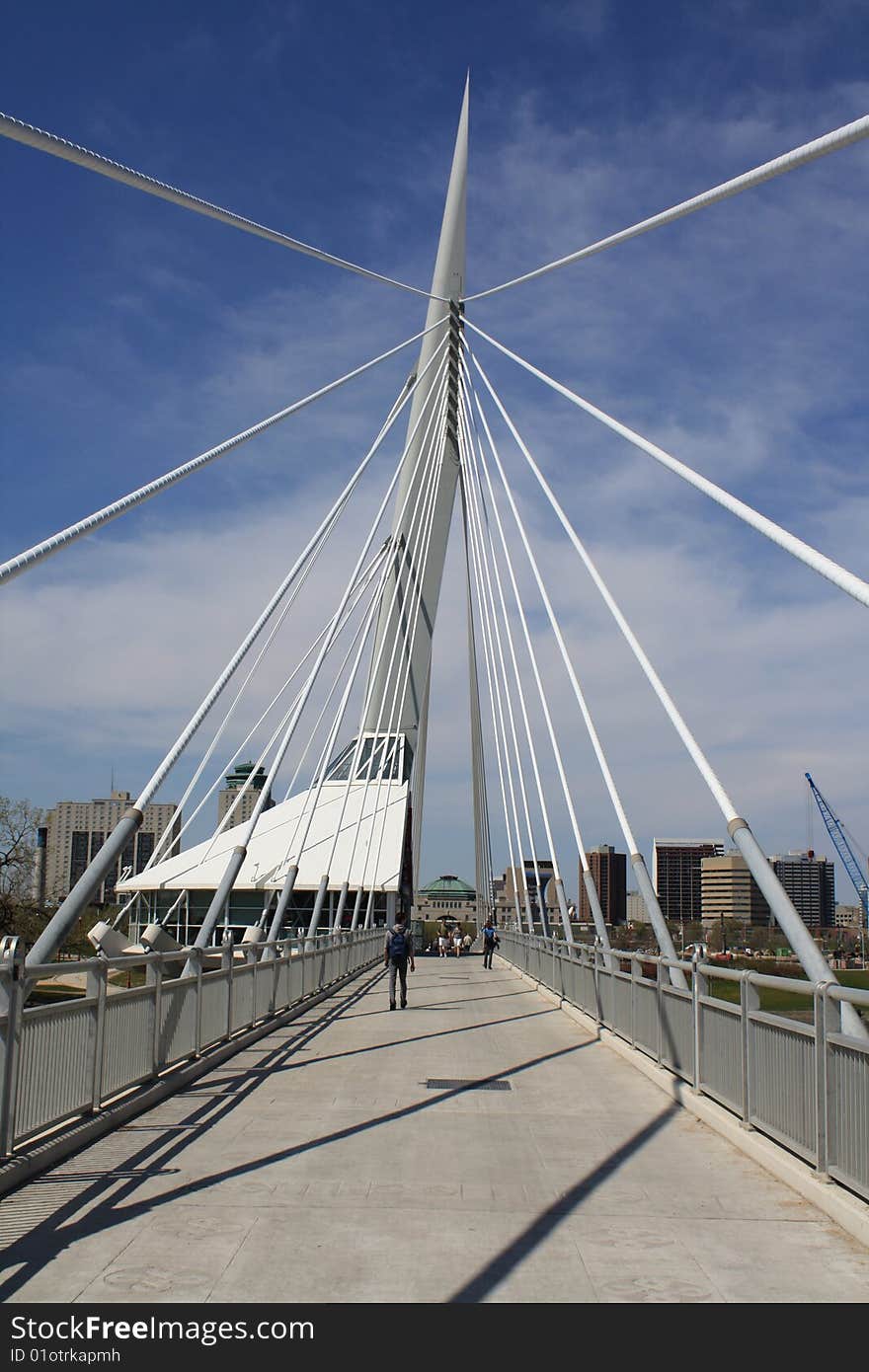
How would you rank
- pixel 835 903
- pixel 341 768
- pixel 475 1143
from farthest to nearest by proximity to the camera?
pixel 835 903
pixel 341 768
pixel 475 1143

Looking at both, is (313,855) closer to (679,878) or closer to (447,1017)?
Result: (447,1017)

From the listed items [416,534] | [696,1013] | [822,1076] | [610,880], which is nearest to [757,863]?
[696,1013]

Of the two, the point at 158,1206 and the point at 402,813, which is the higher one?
the point at 402,813

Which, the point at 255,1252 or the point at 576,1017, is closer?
the point at 255,1252

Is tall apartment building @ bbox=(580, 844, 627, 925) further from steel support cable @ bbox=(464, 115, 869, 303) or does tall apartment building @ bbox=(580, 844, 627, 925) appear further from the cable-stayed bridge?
steel support cable @ bbox=(464, 115, 869, 303)

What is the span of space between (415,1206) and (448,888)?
362ft

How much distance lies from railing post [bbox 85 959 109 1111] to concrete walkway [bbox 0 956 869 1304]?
30 cm

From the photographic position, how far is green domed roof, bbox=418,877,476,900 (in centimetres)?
11519

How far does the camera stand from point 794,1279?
16.6 feet

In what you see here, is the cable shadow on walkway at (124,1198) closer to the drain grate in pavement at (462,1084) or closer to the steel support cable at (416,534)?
the drain grate in pavement at (462,1084)

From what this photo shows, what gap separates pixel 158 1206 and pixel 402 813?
143 ft

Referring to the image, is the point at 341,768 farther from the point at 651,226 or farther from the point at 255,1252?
the point at 255,1252
